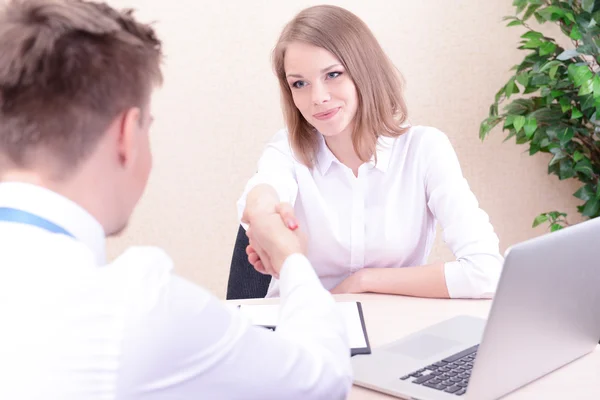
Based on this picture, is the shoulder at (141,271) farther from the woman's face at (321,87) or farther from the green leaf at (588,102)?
the green leaf at (588,102)

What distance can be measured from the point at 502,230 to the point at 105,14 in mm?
3016

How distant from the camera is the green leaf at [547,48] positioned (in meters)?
3.01

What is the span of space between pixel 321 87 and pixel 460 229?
540mm

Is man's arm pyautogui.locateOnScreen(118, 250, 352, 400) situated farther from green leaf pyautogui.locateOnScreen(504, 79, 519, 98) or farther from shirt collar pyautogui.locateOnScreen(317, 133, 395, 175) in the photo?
green leaf pyautogui.locateOnScreen(504, 79, 519, 98)

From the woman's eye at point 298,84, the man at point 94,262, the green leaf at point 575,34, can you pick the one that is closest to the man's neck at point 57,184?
the man at point 94,262

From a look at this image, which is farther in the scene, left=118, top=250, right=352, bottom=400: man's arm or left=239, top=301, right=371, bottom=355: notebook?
left=239, top=301, right=371, bottom=355: notebook

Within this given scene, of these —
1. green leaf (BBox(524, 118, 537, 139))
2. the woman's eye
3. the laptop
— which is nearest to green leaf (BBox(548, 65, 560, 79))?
green leaf (BBox(524, 118, 537, 139))

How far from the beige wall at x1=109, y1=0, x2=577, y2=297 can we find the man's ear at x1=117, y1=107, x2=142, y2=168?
96.7 inches

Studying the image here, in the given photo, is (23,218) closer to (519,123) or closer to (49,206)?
(49,206)

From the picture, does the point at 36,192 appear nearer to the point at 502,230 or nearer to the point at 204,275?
the point at 204,275

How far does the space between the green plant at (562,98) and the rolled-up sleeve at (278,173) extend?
1.24 m

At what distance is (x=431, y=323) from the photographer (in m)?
1.58

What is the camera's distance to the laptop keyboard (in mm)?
1204

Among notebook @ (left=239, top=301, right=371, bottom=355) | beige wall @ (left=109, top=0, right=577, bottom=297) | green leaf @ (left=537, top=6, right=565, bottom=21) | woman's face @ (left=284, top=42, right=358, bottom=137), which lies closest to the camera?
notebook @ (left=239, top=301, right=371, bottom=355)
